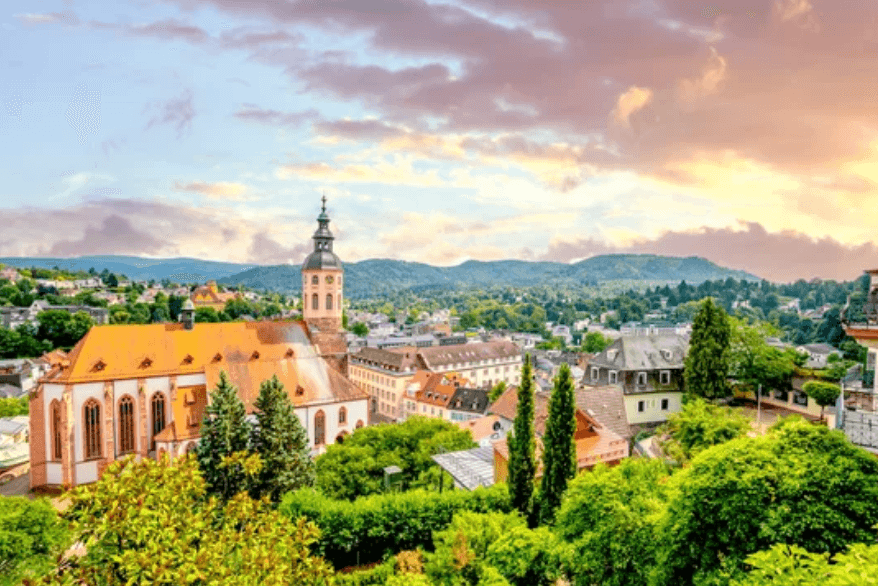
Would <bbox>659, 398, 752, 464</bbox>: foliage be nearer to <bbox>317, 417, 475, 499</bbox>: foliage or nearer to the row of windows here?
<bbox>317, 417, 475, 499</bbox>: foliage

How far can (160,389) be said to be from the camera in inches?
1574

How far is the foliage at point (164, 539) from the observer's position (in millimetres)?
7180

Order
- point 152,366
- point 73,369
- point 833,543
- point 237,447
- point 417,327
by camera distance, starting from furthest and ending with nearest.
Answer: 1. point 417,327
2. point 152,366
3. point 73,369
4. point 237,447
5. point 833,543

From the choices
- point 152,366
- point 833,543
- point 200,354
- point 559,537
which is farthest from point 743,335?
point 152,366

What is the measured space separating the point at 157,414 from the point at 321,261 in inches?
736

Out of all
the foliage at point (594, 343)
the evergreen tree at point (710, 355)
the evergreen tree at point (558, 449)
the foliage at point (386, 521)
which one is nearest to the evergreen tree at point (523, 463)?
the evergreen tree at point (558, 449)

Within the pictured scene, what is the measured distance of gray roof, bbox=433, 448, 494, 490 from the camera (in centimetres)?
2697

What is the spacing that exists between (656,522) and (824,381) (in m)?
33.2

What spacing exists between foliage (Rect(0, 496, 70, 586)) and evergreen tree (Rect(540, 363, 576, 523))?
18651 millimetres

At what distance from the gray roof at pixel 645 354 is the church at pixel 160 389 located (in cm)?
2046

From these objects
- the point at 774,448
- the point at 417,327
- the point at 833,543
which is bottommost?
the point at 417,327

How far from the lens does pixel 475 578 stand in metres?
16.7

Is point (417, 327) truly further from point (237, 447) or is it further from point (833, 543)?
point (833, 543)

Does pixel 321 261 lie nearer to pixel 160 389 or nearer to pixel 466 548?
pixel 160 389
